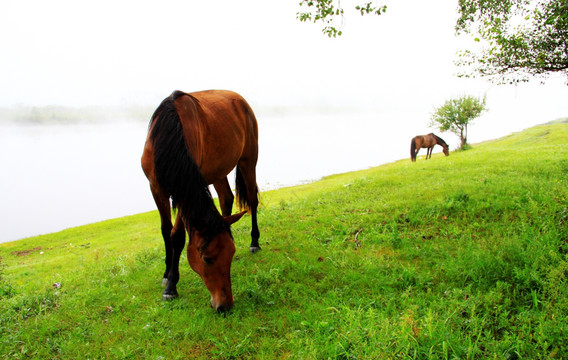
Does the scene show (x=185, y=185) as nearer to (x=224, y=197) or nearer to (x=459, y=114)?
(x=224, y=197)

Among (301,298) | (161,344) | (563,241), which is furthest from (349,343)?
(563,241)

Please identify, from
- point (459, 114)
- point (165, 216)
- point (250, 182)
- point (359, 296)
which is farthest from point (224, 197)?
point (459, 114)

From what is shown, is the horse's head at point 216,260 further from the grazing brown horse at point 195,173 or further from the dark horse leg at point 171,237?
the dark horse leg at point 171,237

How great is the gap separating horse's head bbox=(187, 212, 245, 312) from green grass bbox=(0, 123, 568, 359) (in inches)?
10.2

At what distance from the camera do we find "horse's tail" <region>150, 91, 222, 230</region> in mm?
3260

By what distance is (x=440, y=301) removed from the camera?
3244mm

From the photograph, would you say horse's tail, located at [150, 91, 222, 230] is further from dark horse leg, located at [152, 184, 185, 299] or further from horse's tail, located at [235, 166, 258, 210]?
horse's tail, located at [235, 166, 258, 210]

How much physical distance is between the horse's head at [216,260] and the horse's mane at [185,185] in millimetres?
67

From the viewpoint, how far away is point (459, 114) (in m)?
38.1

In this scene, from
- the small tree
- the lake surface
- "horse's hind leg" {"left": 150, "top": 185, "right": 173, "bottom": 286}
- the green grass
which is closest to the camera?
the green grass

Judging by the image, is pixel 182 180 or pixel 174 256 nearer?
pixel 182 180

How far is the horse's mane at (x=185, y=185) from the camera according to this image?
3260 millimetres

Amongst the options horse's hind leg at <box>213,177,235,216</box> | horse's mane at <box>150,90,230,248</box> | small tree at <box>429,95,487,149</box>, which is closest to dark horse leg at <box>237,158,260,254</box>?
horse's hind leg at <box>213,177,235,216</box>

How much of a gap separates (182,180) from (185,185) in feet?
0.20
